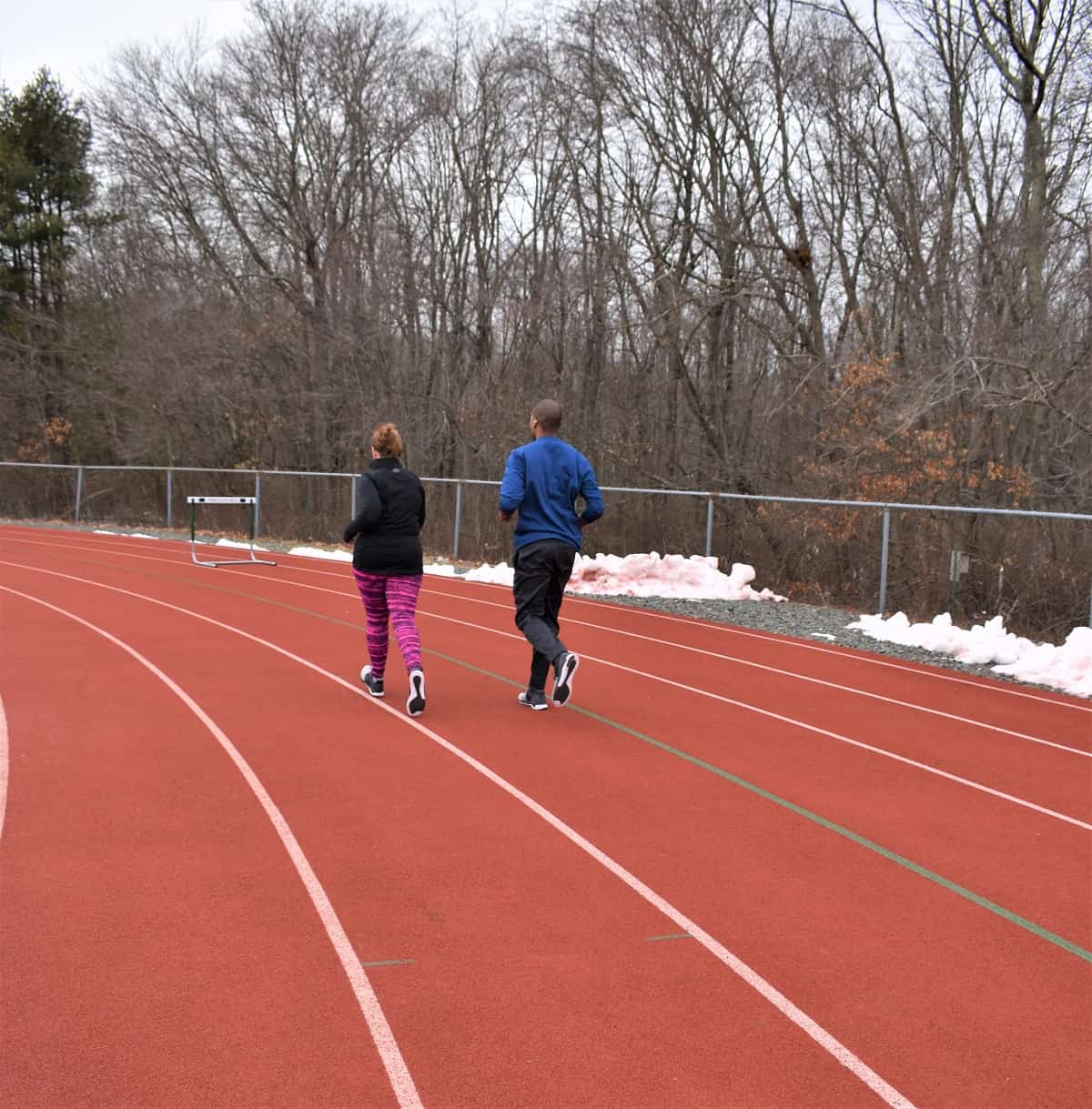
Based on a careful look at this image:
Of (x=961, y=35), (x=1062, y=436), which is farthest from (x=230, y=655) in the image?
(x=961, y=35)

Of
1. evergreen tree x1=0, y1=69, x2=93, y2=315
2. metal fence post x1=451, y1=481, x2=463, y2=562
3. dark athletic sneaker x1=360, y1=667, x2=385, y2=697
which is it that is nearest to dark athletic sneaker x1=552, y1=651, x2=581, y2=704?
dark athletic sneaker x1=360, y1=667, x2=385, y2=697

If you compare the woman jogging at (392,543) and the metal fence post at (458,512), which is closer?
the woman jogging at (392,543)

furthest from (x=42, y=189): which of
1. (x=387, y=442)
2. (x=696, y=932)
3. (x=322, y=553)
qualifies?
(x=696, y=932)

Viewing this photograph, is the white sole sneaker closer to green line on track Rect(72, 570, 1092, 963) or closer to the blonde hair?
green line on track Rect(72, 570, 1092, 963)

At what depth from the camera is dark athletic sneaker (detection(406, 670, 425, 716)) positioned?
8.05 meters

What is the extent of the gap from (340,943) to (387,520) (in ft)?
13.7

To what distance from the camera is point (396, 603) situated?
8258 mm

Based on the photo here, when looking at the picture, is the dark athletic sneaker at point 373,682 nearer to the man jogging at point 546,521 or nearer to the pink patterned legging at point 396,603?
the pink patterned legging at point 396,603

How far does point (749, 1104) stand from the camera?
11.0ft

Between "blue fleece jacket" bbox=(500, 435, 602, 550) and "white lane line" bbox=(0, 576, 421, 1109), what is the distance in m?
2.46

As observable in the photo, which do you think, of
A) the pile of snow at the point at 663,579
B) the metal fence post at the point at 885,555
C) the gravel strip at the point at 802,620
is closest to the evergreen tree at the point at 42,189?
the pile of snow at the point at 663,579

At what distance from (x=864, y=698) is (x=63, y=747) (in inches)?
232

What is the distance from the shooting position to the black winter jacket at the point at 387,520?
815cm

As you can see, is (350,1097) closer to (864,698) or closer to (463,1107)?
(463,1107)
